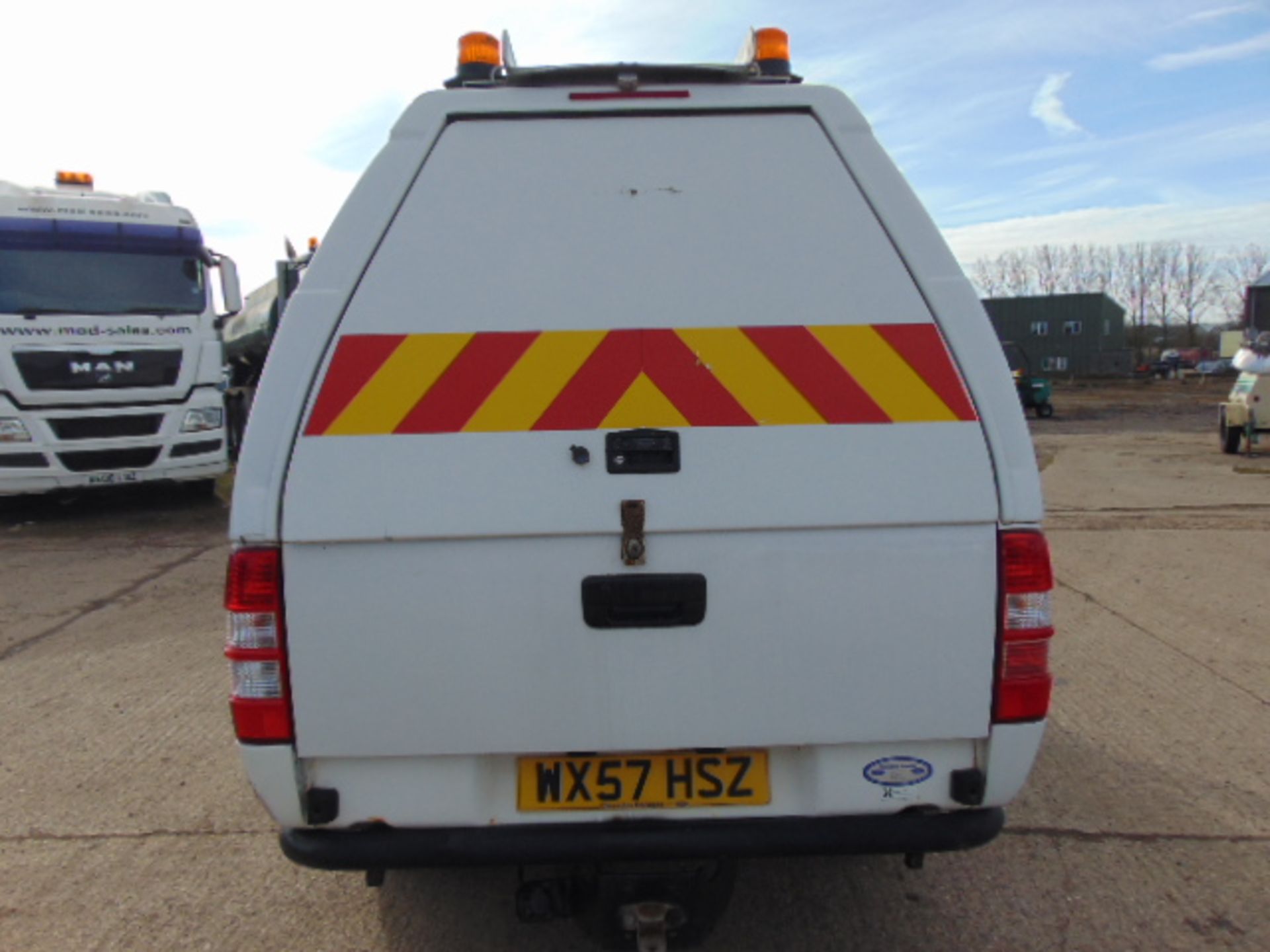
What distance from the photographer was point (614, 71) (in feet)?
8.42

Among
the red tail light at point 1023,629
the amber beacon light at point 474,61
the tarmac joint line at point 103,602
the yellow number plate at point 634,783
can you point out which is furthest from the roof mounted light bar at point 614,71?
the tarmac joint line at point 103,602

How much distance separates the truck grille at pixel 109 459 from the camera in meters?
10.2

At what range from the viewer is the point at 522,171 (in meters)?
2.42

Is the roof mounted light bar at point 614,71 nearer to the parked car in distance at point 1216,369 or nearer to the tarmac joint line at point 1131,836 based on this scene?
the tarmac joint line at point 1131,836

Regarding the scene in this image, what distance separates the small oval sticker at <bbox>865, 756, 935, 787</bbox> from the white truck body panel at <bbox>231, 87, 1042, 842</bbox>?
0.08 feet

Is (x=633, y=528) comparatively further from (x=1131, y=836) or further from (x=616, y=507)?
(x=1131, y=836)

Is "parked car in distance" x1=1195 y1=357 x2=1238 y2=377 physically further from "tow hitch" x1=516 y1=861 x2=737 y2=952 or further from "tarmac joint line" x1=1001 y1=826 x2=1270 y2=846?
"tow hitch" x1=516 y1=861 x2=737 y2=952

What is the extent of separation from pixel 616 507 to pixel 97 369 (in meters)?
9.56

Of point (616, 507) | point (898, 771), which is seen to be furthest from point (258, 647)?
point (898, 771)

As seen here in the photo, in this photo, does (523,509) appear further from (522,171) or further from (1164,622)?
(1164,622)

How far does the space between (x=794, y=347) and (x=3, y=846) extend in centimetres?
336

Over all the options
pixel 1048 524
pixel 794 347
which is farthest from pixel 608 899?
pixel 1048 524

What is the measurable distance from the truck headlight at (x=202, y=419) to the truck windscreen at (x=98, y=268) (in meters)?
1.08

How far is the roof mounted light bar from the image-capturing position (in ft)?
8.40
